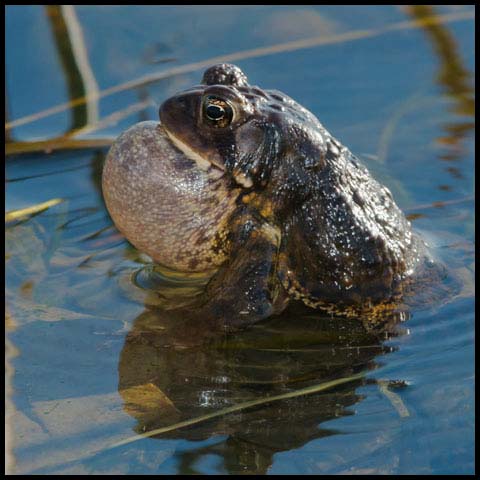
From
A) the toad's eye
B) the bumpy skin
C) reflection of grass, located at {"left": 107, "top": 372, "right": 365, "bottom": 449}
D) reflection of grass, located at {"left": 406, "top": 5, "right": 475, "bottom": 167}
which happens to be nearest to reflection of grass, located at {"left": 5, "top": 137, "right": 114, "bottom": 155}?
the bumpy skin

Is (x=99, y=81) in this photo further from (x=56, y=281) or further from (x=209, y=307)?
(x=209, y=307)

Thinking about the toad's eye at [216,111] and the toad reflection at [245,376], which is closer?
the toad reflection at [245,376]

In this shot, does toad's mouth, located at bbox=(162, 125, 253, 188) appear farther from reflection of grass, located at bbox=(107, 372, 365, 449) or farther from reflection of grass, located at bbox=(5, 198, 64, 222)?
reflection of grass, located at bbox=(5, 198, 64, 222)

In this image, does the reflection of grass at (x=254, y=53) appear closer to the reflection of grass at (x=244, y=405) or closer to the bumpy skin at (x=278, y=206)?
the bumpy skin at (x=278, y=206)

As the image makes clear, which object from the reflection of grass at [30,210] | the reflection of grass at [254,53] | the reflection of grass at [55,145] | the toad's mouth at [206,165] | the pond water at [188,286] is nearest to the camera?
the pond water at [188,286]

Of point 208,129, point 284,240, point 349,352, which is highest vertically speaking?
point 208,129

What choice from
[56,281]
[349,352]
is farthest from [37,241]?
[349,352]

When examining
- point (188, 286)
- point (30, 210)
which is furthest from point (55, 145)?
point (188, 286)

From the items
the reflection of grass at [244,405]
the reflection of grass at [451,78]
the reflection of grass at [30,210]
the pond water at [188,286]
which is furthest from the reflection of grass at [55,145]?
the reflection of grass at [244,405]
